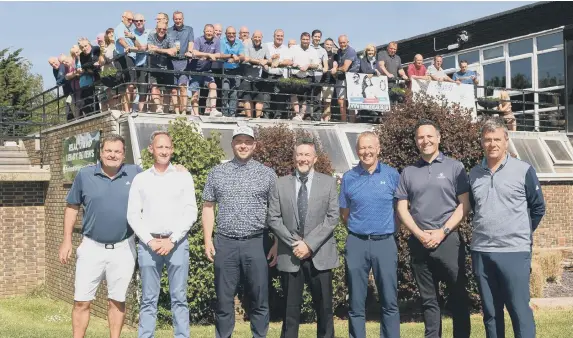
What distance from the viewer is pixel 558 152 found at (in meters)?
16.4

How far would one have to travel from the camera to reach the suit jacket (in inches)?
240

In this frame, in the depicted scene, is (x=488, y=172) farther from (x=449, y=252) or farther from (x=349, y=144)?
(x=349, y=144)

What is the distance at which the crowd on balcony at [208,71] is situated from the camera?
36.6ft

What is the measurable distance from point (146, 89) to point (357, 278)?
20.6 feet

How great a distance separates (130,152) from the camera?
10617 mm

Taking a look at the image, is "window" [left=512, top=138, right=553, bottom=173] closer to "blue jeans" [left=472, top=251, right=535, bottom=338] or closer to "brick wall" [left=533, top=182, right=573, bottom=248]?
"brick wall" [left=533, top=182, right=573, bottom=248]

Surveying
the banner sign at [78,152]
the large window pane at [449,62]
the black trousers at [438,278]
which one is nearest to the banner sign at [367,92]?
the banner sign at [78,152]

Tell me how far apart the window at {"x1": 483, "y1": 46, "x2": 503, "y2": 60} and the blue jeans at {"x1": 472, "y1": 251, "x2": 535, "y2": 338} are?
51.4 ft

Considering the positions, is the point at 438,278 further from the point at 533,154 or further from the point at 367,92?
the point at 533,154

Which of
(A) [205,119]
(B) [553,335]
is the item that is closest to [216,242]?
(B) [553,335]

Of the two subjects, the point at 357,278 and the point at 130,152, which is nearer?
the point at 357,278

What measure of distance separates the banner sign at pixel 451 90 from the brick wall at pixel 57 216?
640cm

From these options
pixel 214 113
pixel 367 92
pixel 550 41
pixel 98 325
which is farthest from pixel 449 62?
pixel 98 325

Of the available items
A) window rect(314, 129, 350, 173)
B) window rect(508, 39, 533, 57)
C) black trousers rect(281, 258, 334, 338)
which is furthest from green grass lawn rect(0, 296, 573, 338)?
window rect(508, 39, 533, 57)
